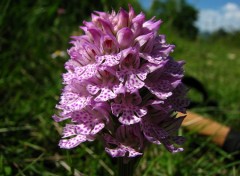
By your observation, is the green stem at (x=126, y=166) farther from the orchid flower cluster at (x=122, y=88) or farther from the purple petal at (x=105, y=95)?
the purple petal at (x=105, y=95)

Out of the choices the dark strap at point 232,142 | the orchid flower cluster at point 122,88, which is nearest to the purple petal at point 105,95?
the orchid flower cluster at point 122,88

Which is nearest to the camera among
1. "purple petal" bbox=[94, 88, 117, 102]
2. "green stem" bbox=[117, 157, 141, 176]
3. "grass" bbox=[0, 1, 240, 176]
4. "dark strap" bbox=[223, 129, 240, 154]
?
"purple petal" bbox=[94, 88, 117, 102]

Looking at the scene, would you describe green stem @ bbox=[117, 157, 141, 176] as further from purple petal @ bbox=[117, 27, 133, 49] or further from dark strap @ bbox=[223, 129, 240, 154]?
dark strap @ bbox=[223, 129, 240, 154]

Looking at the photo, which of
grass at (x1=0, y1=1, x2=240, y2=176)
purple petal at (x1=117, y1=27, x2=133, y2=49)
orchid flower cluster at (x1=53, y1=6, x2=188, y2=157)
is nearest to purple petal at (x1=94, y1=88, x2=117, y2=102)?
orchid flower cluster at (x1=53, y1=6, x2=188, y2=157)

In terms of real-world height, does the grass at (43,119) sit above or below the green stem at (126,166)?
below

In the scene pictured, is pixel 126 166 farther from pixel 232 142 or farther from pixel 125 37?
pixel 232 142

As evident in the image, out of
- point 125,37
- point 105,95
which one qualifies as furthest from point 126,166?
point 125,37
